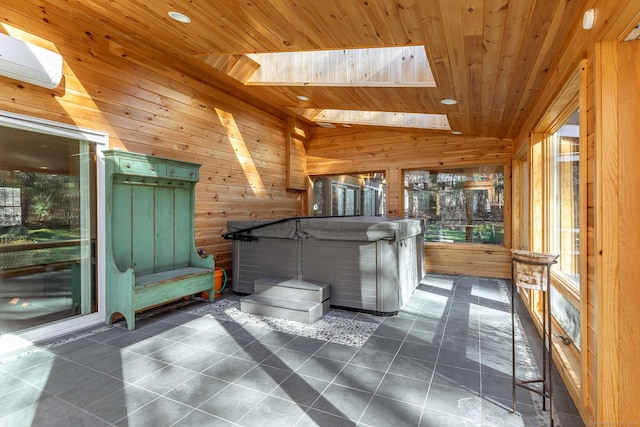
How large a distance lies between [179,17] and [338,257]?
2825 millimetres

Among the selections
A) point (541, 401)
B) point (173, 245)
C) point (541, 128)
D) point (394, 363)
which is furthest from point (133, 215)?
point (541, 128)

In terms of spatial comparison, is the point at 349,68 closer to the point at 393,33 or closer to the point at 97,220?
the point at 393,33

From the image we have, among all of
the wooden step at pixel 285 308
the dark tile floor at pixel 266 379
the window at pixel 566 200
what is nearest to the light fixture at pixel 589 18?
the window at pixel 566 200

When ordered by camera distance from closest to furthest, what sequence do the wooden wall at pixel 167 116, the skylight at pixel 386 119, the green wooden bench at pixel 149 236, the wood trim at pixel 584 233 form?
the wood trim at pixel 584 233, the wooden wall at pixel 167 116, the green wooden bench at pixel 149 236, the skylight at pixel 386 119

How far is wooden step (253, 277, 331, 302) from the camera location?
375 cm

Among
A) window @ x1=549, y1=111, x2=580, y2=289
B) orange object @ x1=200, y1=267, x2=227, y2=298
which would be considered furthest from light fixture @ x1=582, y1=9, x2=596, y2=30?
orange object @ x1=200, y1=267, x2=227, y2=298

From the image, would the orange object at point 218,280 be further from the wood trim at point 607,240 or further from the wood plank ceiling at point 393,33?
the wood trim at point 607,240

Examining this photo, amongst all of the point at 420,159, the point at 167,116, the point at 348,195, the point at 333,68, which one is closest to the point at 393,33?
the point at 333,68

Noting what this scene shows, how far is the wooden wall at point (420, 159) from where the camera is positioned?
5621 millimetres

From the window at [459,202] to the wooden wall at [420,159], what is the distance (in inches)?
6.3

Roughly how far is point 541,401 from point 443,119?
4229mm

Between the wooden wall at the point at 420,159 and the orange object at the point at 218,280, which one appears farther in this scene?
the wooden wall at the point at 420,159

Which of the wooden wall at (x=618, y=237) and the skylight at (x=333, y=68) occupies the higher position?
the skylight at (x=333, y=68)

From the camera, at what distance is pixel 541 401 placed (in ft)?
6.72
